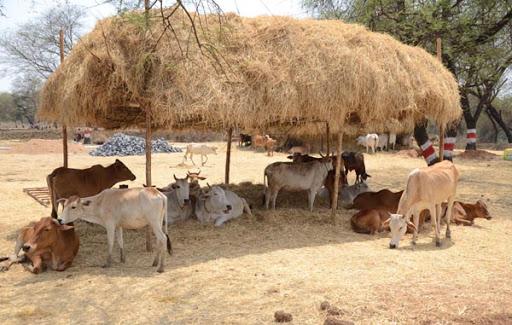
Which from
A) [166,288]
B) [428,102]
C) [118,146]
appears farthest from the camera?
[118,146]

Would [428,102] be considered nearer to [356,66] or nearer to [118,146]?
[356,66]

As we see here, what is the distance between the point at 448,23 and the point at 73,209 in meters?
11.1

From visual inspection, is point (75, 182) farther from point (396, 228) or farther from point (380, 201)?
point (380, 201)

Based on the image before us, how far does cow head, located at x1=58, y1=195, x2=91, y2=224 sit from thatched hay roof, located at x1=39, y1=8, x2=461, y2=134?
168 centimetres

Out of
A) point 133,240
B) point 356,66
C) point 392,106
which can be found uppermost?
point 356,66

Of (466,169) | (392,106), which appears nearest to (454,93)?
(392,106)

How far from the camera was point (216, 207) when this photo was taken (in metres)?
9.47

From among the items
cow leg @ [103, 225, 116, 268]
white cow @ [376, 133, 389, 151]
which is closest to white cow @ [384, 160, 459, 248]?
cow leg @ [103, 225, 116, 268]

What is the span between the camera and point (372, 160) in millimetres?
24125

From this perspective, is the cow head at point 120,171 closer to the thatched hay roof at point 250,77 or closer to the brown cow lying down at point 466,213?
the thatched hay roof at point 250,77

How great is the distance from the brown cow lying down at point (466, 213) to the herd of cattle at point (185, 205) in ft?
0.06

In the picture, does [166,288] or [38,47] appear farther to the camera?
[38,47]

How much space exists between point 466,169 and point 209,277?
16359 mm

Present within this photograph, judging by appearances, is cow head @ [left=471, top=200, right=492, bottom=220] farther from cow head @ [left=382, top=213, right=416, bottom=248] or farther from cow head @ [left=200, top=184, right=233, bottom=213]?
cow head @ [left=200, top=184, right=233, bottom=213]
